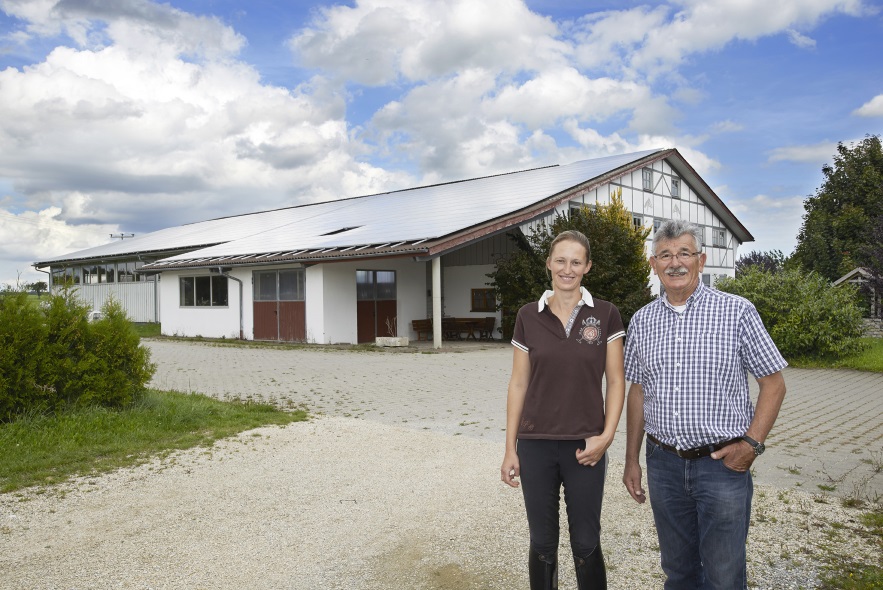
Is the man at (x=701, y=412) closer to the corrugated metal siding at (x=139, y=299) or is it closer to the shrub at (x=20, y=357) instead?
the shrub at (x=20, y=357)

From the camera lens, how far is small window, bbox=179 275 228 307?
23.8 metres

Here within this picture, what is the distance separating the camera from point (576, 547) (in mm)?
3100

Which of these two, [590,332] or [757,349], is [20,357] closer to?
[590,332]

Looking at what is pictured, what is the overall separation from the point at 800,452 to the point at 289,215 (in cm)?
3111

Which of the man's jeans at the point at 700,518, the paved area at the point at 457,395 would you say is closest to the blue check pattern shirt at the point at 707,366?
the man's jeans at the point at 700,518

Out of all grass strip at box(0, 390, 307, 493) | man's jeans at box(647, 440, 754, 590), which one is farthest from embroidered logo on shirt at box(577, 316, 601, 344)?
grass strip at box(0, 390, 307, 493)

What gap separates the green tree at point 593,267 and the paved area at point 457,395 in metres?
2.62

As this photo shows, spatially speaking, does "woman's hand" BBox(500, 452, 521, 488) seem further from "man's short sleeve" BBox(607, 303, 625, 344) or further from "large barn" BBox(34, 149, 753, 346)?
"large barn" BBox(34, 149, 753, 346)

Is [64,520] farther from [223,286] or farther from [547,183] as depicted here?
[547,183]

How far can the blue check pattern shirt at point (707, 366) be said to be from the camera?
2.67m

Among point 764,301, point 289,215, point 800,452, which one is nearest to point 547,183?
point 764,301

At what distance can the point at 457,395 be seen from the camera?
36.0ft

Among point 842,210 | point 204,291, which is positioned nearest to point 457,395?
point 204,291

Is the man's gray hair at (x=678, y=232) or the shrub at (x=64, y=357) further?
the shrub at (x=64, y=357)
